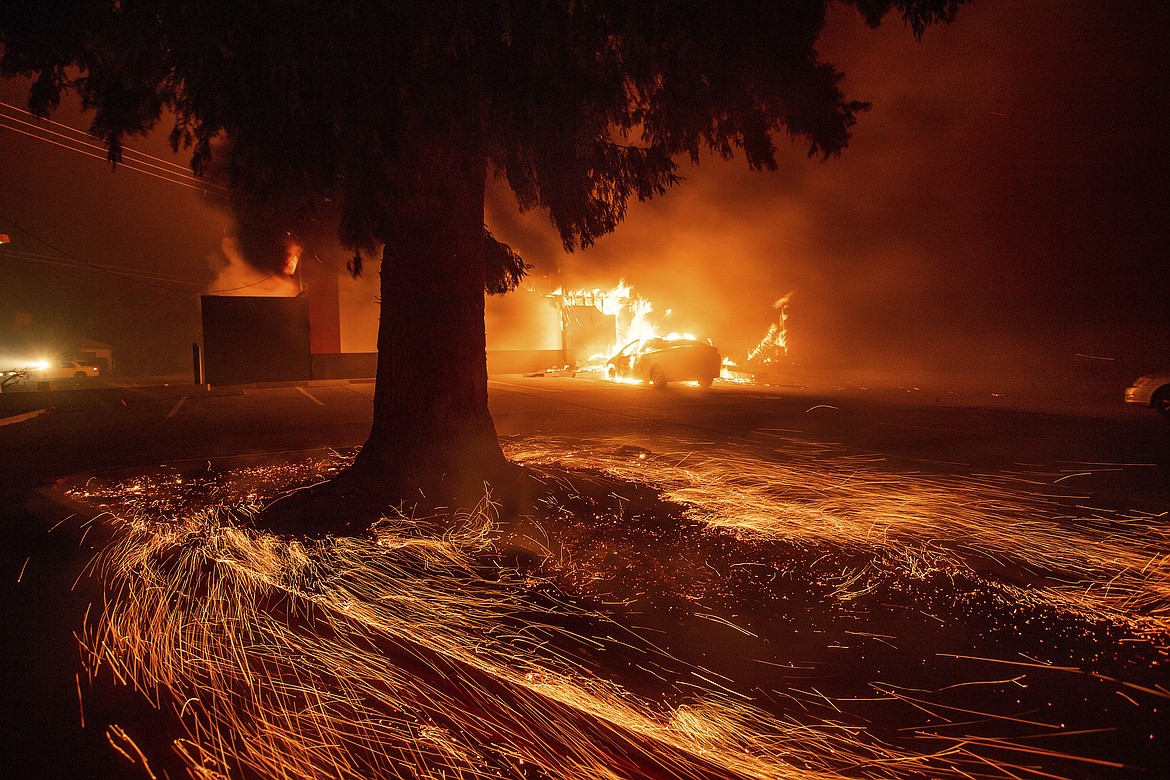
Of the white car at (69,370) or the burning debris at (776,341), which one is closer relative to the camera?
the burning debris at (776,341)

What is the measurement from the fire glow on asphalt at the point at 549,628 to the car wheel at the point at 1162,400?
8286 mm

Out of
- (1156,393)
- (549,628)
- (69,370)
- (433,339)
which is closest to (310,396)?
(433,339)

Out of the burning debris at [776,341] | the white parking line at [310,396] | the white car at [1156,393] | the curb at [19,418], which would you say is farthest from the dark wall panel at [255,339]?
the white car at [1156,393]

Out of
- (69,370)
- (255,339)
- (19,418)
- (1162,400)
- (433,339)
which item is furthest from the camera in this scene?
(69,370)

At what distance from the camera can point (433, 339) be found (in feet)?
20.2

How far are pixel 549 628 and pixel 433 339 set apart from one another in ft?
10.8

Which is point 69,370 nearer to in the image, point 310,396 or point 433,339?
point 310,396

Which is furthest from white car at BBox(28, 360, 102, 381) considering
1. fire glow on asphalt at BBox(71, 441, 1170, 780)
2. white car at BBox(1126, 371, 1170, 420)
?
white car at BBox(1126, 371, 1170, 420)

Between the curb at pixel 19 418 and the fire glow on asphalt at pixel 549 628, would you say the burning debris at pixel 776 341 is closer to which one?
the fire glow on asphalt at pixel 549 628

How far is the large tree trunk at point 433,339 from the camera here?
6.02 meters

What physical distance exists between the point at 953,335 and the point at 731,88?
68.0 feet

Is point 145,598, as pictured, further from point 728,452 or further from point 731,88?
point 728,452

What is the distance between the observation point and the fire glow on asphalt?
2.51 meters

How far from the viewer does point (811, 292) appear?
90.9 feet
